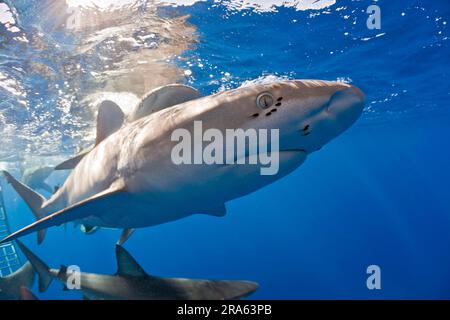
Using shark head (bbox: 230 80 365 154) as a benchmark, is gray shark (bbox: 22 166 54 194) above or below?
above

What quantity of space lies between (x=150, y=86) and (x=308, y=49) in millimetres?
6868

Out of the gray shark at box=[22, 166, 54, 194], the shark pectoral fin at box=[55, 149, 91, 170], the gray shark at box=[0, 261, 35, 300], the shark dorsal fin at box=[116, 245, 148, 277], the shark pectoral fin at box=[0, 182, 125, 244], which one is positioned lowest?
the gray shark at box=[0, 261, 35, 300]

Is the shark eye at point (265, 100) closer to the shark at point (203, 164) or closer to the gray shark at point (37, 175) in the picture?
the shark at point (203, 164)

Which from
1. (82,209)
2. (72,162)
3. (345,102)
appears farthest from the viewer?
(72,162)

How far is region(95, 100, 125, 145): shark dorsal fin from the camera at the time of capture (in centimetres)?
513

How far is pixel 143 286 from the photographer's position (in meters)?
4.74

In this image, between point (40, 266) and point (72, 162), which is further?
point (40, 266)

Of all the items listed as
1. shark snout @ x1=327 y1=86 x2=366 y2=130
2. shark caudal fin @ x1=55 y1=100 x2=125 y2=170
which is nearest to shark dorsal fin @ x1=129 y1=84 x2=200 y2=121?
shark caudal fin @ x1=55 y1=100 x2=125 y2=170

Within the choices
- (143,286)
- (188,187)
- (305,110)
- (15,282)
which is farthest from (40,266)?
(305,110)

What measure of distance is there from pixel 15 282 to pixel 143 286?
4.53 metres

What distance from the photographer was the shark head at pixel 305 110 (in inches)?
92.7

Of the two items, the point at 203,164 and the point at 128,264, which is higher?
the point at 203,164

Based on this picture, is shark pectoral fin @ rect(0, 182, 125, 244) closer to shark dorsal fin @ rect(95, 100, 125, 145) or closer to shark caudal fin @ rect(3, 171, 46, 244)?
shark dorsal fin @ rect(95, 100, 125, 145)

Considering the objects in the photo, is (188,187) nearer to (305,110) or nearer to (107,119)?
(305,110)
